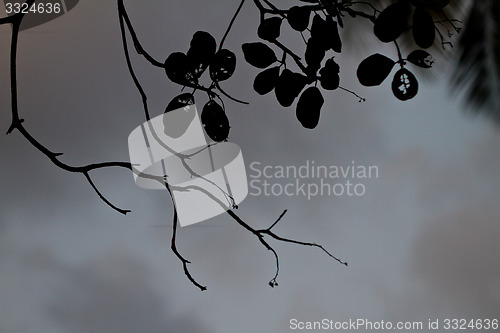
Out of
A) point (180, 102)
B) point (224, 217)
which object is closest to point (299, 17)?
point (180, 102)

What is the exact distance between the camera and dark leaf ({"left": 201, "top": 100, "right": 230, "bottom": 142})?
45 cm

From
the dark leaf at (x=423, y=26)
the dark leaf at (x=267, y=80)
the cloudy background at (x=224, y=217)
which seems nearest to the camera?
the dark leaf at (x=423, y=26)

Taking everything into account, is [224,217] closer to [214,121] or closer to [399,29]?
[214,121]

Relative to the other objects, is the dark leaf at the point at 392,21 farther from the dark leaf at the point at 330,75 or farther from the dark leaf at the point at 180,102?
the dark leaf at the point at 180,102

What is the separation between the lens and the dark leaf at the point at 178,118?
0.46 m

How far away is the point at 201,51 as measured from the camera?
1.44ft

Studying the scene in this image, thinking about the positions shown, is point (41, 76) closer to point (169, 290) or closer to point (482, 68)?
point (169, 290)

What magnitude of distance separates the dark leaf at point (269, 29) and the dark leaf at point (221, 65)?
4cm

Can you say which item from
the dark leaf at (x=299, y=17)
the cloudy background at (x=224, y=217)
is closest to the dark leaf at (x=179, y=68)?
the dark leaf at (x=299, y=17)

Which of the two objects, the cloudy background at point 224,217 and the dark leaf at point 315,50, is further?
the cloudy background at point 224,217

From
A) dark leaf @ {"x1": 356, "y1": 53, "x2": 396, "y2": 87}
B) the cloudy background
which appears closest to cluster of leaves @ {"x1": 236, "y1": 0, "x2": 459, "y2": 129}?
dark leaf @ {"x1": 356, "y1": 53, "x2": 396, "y2": 87}

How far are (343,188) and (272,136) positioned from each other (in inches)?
11.1

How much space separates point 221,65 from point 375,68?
0.15 meters

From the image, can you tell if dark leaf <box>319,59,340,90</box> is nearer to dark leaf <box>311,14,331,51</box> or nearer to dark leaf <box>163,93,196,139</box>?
dark leaf <box>311,14,331,51</box>
